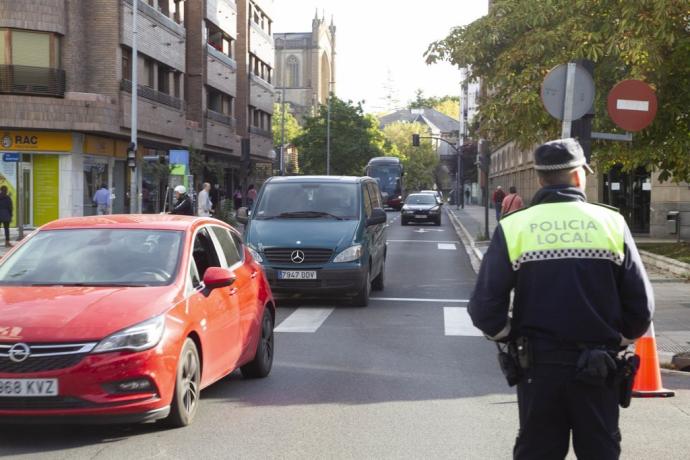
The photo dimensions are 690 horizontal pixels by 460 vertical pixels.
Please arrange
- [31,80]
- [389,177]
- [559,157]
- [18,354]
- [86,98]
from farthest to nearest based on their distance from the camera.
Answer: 1. [389,177]
2. [86,98]
3. [31,80]
4. [18,354]
5. [559,157]

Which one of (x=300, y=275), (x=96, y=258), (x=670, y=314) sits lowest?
(x=670, y=314)

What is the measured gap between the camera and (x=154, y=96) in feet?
137

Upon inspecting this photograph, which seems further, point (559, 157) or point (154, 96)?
point (154, 96)

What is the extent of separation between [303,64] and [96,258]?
417 feet

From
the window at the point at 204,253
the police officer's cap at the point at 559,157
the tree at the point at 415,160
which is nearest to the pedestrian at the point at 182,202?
the window at the point at 204,253

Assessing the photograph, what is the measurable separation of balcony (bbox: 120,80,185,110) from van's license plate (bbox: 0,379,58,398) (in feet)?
107

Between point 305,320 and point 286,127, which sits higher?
point 286,127

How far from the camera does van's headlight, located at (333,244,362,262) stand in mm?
13758

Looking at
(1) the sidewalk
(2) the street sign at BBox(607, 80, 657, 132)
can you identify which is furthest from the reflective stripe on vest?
(2) the street sign at BBox(607, 80, 657, 132)

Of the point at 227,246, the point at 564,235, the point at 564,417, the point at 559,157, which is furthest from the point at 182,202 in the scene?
the point at 564,417

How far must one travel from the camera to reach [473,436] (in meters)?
6.37

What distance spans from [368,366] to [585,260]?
551cm

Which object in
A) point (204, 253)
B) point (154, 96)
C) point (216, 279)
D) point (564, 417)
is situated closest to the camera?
point (564, 417)

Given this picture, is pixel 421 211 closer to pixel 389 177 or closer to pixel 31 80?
pixel 31 80
